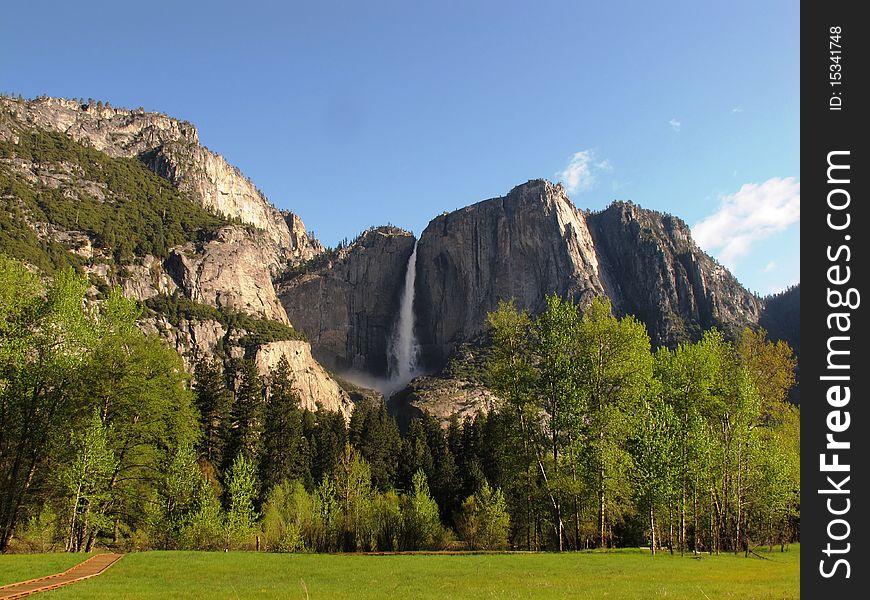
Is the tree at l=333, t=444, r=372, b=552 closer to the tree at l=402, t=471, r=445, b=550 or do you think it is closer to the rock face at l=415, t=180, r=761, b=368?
the tree at l=402, t=471, r=445, b=550

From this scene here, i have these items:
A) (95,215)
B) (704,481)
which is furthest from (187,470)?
(95,215)

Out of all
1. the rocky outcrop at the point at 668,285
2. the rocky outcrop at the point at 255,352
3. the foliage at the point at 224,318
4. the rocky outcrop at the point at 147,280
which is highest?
the rocky outcrop at the point at 668,285

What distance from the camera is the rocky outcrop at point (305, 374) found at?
137 metres

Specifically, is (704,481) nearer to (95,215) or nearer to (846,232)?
(846,232)

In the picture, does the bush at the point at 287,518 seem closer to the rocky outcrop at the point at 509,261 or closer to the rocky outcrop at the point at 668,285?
the rocky outcrop at the point at 509,261

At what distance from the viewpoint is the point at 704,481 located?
33.3 m

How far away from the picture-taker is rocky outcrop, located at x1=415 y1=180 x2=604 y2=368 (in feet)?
598

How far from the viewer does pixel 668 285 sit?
180500mm

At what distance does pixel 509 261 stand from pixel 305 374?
79757 millimetres

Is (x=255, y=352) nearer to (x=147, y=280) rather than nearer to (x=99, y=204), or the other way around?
(x=147, y=280)

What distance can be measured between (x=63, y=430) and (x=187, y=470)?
1027cm

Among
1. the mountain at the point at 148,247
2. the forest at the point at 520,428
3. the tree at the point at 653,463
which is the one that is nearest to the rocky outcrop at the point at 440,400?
the mountain at the point at 148,247

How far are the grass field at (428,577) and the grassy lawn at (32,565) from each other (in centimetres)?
4

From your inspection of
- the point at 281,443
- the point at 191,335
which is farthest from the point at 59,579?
the point at 191,335
